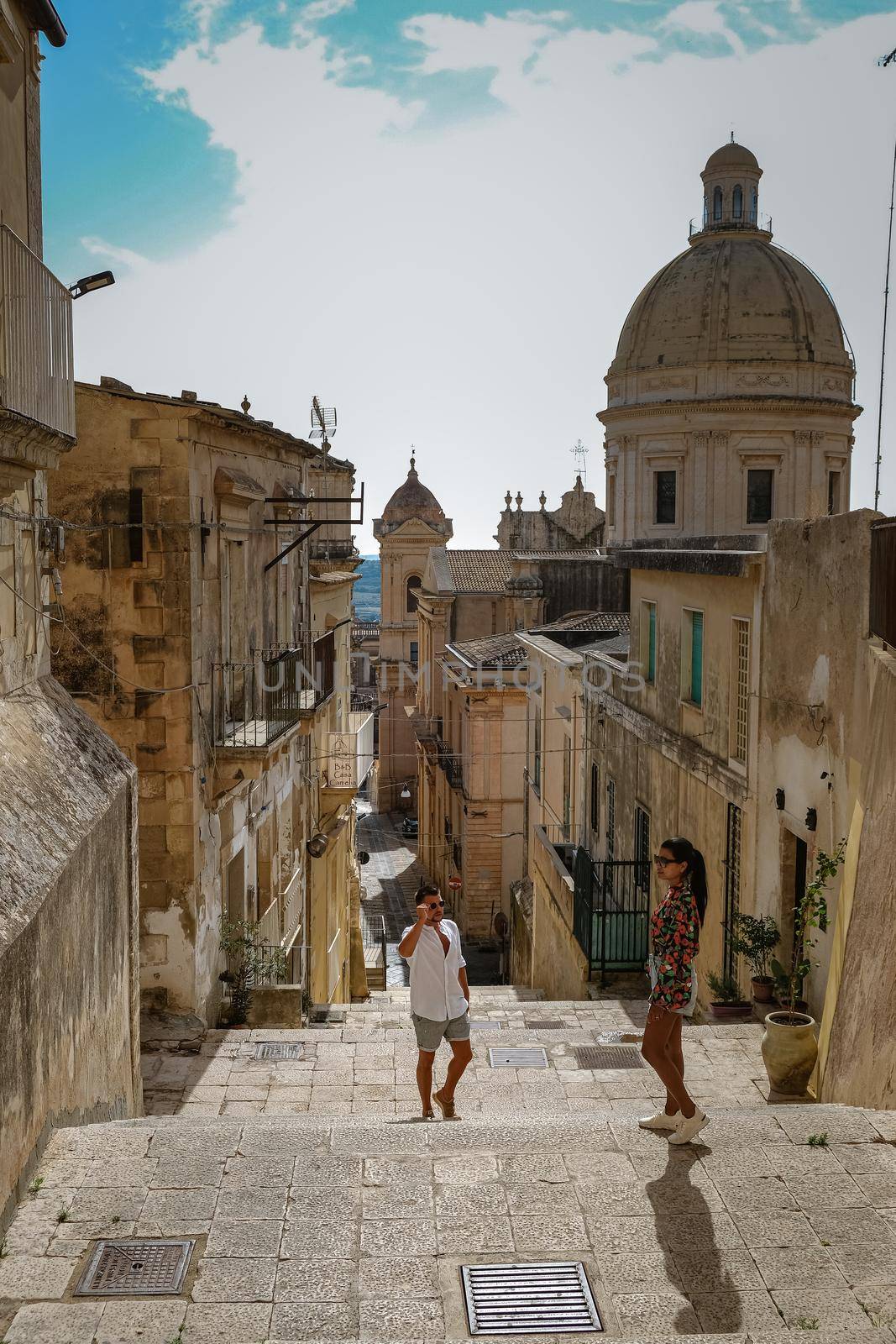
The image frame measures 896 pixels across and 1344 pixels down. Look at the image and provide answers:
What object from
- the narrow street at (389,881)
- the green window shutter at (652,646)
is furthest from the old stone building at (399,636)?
the green window shutter at (652,646)

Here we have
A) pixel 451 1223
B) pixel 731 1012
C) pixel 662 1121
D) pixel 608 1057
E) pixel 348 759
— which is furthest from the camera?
pixel 348 759

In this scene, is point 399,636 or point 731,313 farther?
point 399,636

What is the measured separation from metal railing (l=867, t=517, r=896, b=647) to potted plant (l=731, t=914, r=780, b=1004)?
3.38 metres

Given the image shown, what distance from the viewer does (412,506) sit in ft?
196

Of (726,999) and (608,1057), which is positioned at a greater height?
(726,999)

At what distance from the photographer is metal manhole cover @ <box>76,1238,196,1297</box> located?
15.7ft

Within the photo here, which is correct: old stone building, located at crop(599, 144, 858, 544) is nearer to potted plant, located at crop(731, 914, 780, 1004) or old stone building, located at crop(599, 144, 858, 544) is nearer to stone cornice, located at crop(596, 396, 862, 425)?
stone cornice, located at crop(596, 396, 862, 425)

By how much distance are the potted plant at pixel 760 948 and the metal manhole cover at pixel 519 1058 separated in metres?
2.00

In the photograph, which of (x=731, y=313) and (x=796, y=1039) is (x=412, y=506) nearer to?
(x=731, y=313)

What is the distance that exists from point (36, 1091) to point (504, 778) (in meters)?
27.1

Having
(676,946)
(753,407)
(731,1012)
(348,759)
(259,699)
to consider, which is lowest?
(731,1012)

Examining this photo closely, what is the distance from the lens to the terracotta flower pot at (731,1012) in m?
11.1

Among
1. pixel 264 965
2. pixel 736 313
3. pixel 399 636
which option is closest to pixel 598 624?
pixel 736 313

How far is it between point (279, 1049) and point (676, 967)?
247 inches
